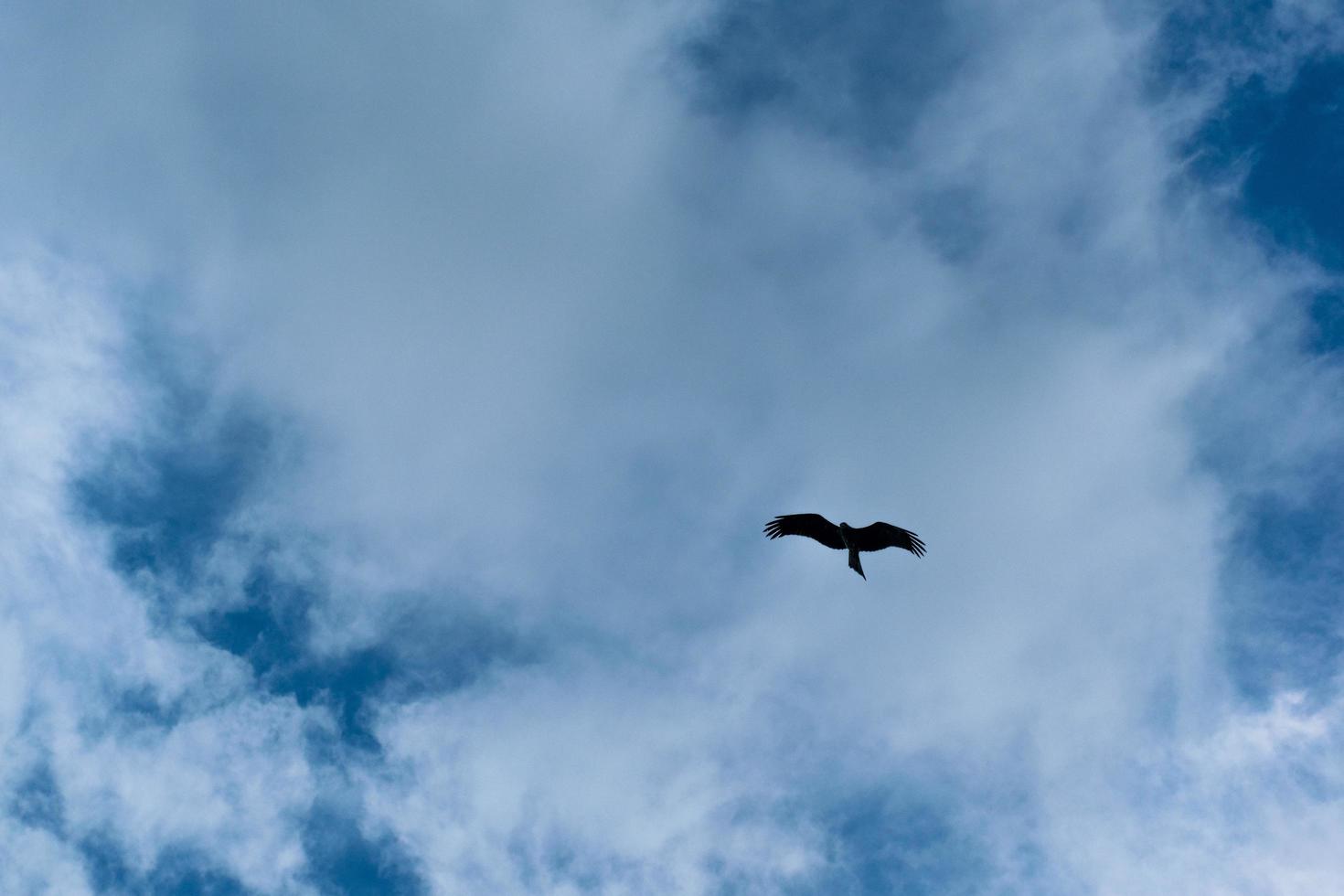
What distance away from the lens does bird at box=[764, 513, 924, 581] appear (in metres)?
43.5

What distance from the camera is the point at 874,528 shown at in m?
43.5

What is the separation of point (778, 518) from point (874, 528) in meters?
5.07

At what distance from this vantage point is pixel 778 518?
4488 centimetres

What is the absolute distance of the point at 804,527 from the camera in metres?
44.5

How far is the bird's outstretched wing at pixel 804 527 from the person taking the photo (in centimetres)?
4441

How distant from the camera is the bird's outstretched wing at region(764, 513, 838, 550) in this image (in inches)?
1748

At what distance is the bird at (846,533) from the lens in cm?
4350

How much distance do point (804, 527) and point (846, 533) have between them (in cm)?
233

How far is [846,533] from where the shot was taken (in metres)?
43.4
